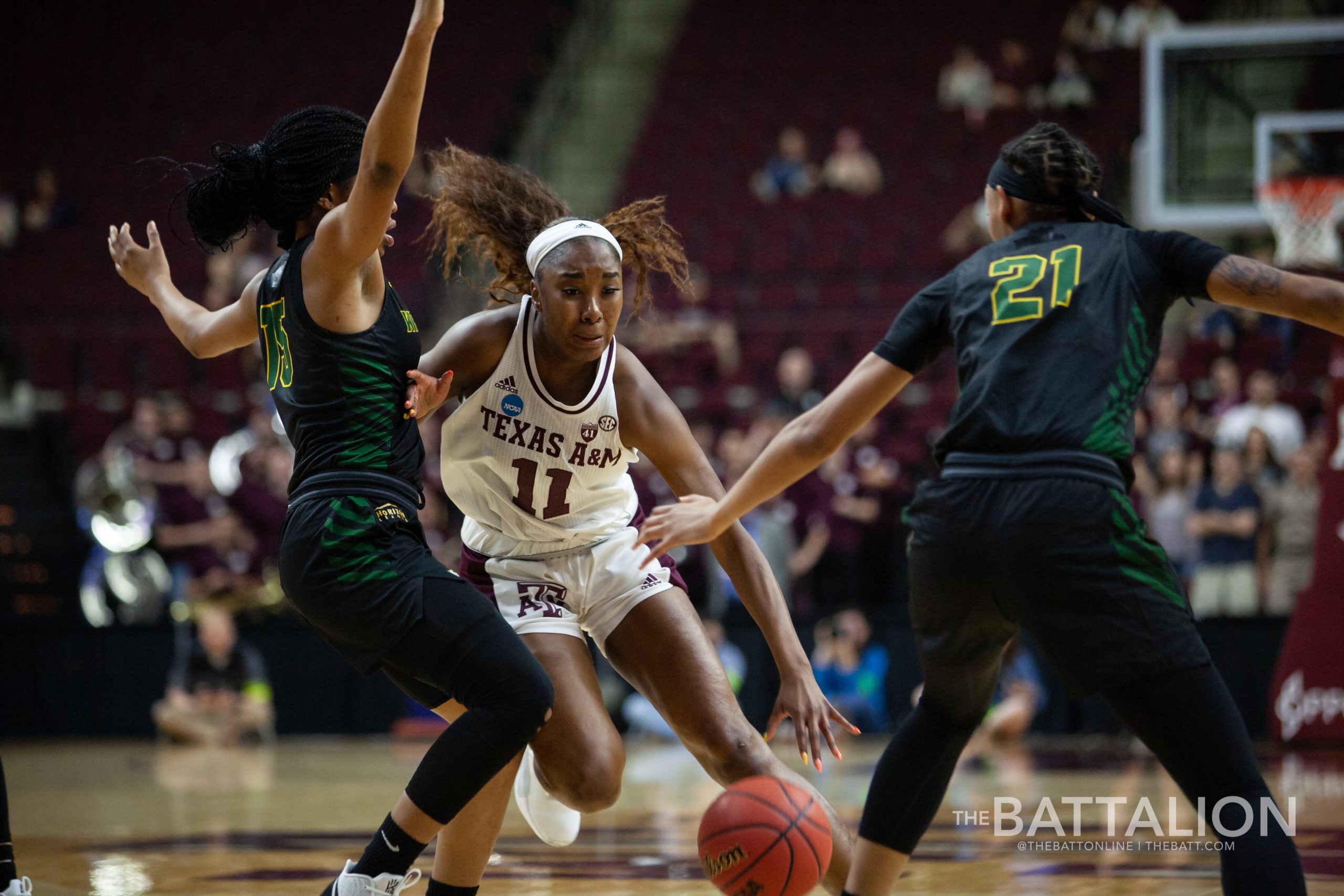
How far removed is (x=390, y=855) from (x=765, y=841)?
0.93 metres

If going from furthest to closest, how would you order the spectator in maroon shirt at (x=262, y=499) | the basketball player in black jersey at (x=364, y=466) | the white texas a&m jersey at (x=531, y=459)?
the spectator in maroon shirt at (x=262, y=499)
the white texas a&m jersey at (x=531, y=459)
the basketball player in black jersey at (x=364, y=466)

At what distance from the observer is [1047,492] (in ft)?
10.3

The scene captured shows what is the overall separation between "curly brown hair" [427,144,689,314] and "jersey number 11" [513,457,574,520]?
595 mm

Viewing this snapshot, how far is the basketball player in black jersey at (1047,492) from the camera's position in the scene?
3025 millimetres

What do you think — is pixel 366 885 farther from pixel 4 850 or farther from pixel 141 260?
pixel 141 260

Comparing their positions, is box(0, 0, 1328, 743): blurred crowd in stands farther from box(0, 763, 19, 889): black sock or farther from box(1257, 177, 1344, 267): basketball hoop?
box(0, 763, 19, 889): black sock

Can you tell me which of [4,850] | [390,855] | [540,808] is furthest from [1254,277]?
[4,850]

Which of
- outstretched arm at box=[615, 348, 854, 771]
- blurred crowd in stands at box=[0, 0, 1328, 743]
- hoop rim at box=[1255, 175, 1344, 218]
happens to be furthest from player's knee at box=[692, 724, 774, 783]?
hoop rim at box=[1255, 175, 1344, 218]

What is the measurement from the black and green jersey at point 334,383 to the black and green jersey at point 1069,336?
1.29 m

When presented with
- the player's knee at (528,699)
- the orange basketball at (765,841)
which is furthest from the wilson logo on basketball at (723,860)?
the player's knee at (528,699)

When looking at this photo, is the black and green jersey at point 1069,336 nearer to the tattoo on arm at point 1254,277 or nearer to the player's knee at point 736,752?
the tattoo on arm at point 1254,277

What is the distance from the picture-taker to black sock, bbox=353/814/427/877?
11.8 ft

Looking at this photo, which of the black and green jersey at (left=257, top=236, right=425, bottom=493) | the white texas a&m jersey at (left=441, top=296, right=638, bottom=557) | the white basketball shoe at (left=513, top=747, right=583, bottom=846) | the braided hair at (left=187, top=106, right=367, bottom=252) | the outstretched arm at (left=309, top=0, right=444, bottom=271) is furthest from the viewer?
the white basketball shoe at (left=513, top=747, right=583, bottom=846)

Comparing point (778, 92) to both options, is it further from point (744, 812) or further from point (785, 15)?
point (744, 812)
